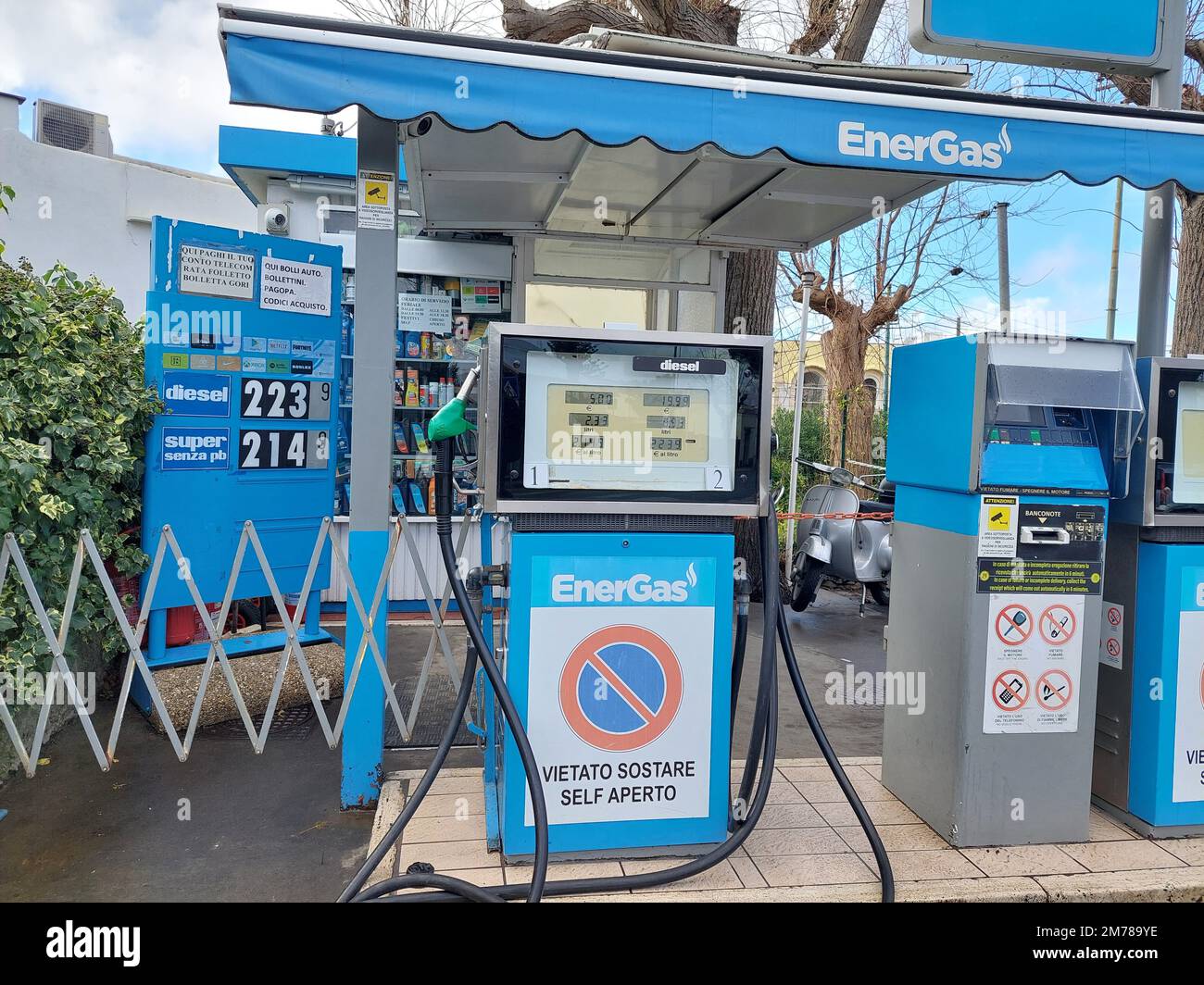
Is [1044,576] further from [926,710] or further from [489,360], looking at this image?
[489,360]

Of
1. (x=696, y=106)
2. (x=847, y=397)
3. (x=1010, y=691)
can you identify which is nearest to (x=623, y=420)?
(x=696, y=106)

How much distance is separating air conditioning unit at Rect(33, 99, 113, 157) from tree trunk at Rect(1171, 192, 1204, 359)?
781 inches

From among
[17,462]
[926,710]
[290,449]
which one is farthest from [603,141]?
[290,449]

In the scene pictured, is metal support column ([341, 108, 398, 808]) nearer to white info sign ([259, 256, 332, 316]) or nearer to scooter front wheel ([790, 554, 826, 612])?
white info sign ([259, 256, 332, 316])

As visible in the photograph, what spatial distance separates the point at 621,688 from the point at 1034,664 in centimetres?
172

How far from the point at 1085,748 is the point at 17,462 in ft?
16.3

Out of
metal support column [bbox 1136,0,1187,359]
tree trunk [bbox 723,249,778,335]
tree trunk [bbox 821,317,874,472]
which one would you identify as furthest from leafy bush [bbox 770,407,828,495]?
metal support column [bbox 1136,0,1187,359]

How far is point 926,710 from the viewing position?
12.7 feet

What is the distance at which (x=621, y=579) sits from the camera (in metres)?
3.39

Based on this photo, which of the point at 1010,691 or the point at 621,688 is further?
the point at 1010,691

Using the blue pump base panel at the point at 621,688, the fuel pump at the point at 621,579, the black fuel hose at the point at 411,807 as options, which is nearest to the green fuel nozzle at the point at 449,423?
the fuel pump at the point at 621,579

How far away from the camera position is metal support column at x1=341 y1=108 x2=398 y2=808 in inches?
156

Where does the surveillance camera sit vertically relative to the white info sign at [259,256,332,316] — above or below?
above

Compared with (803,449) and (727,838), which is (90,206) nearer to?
(803,449)
